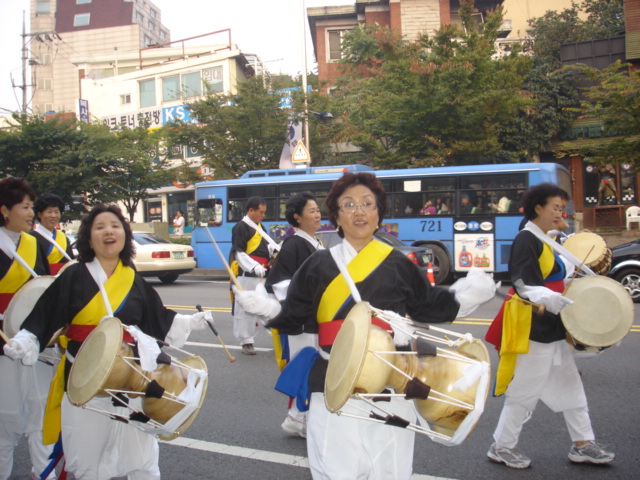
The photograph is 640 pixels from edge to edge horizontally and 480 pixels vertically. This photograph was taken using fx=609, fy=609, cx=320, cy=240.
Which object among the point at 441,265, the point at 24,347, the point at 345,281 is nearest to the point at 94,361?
the point at 24,347

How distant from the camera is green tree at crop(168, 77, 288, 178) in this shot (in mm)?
21531

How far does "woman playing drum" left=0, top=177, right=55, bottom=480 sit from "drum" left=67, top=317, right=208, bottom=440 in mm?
671

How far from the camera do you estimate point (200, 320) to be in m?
3.38

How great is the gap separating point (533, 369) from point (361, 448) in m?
1.80

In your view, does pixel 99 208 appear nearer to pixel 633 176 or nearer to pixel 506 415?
pixel 506 415

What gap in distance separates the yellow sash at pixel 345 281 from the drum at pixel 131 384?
0.73 metres

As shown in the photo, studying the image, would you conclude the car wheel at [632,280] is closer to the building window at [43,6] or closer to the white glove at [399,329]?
the white glove at [399,329]

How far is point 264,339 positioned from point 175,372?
5563mm

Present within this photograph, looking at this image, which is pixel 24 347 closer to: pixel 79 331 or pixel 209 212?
pixel 79 331

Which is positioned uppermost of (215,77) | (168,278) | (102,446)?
(215,77)

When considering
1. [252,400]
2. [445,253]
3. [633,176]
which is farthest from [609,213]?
[252,400]

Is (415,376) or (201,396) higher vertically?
(415,376)

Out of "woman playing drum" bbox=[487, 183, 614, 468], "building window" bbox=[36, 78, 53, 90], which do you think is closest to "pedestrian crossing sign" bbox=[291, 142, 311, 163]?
"woman playing drum" bbox=[487, 183, 614, 468]

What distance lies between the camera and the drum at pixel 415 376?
236 centimetres
